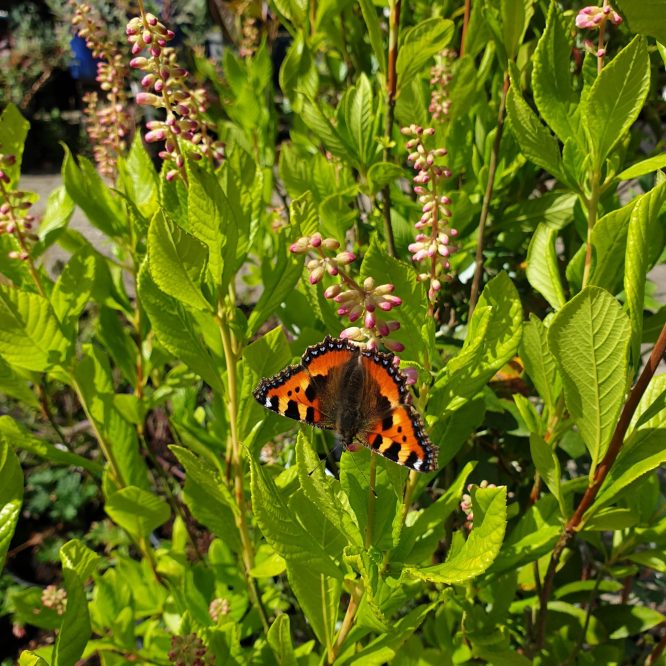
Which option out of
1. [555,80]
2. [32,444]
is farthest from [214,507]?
[555,80]

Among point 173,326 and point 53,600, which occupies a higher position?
point 173,326

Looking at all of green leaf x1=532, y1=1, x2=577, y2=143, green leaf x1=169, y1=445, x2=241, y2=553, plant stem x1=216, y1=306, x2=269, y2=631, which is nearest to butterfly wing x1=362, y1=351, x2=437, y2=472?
plant stem x1=216, y1=306, x2=269, y2=631

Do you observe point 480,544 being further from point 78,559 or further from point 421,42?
point 421,42

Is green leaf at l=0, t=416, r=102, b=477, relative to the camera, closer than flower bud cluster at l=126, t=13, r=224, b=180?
No

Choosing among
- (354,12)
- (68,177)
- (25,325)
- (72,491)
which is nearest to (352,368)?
(25,325)

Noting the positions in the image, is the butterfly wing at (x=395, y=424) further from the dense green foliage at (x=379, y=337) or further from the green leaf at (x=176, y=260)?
the green leaf at (x=176, y=260)

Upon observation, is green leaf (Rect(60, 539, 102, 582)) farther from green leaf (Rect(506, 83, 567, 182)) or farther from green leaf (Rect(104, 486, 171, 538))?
green leaf (Rect(506, 83, 567, 182))
